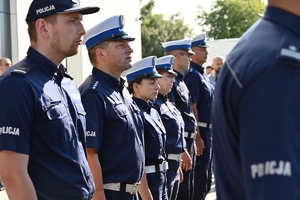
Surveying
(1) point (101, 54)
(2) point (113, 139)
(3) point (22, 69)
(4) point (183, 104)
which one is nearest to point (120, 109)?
(2) point (113, 139)

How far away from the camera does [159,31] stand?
64750 millimetres

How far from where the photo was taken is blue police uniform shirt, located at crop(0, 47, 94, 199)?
297 centimetres

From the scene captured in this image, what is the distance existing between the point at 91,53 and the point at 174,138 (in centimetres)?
199

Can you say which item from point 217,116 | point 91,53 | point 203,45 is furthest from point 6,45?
point 217,116

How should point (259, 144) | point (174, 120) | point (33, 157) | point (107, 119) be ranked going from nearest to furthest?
point (259, 144) → point (33, 157) → point (107, 119) → point (174, 120)

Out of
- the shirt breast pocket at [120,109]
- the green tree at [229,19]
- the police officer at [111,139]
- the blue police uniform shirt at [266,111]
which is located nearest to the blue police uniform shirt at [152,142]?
the police officer at [111,139]

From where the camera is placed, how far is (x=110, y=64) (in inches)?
175

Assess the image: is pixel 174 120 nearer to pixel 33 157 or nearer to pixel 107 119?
pixel 107 119

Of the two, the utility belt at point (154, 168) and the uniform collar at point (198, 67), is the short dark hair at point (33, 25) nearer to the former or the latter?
the utility belt at point (154, 168)

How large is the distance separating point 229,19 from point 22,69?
63.1 meters

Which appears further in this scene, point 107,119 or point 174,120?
point 174,120

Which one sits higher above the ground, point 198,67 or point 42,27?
point 42,27

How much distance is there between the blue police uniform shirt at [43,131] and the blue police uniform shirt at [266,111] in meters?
1.66

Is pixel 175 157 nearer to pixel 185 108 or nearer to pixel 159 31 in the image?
pixel 185 108
